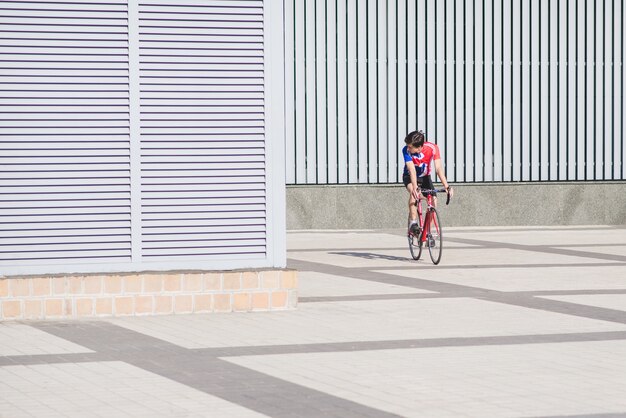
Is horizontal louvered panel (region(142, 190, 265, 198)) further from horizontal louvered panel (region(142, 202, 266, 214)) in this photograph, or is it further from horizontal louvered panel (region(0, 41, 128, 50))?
horizontal louvered panel (region(0, 41, 128, 50))

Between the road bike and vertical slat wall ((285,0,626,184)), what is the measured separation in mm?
7680

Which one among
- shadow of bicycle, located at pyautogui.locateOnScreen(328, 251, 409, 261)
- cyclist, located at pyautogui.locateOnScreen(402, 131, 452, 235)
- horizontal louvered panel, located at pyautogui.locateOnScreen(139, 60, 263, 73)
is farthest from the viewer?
shadow of bicycle, located at pyautogui.locateOnScreen(328, 251, 409, 261)

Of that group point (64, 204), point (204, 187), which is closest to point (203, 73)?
point (204, 187)

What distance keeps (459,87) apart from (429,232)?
31.9ft

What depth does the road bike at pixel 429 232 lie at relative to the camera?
673 inches

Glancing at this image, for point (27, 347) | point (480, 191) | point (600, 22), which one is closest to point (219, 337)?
point (27, 347)

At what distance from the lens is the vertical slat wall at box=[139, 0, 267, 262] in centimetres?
1168

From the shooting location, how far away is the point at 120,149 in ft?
38.1

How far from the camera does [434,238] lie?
17281 millimetres

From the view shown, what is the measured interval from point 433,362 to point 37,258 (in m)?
3.93

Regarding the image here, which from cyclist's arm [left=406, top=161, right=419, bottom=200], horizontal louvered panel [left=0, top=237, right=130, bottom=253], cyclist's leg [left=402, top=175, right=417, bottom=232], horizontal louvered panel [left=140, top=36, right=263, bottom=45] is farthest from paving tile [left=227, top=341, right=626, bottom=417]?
cyclist's leg [left=402, top=175, right=417, bottom=232]

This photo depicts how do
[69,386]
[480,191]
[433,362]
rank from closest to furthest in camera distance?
[69,386] < [433,362] < [480,191]

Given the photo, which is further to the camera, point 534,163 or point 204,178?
point 534,163

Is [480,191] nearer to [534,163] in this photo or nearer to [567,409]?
[534,163]
